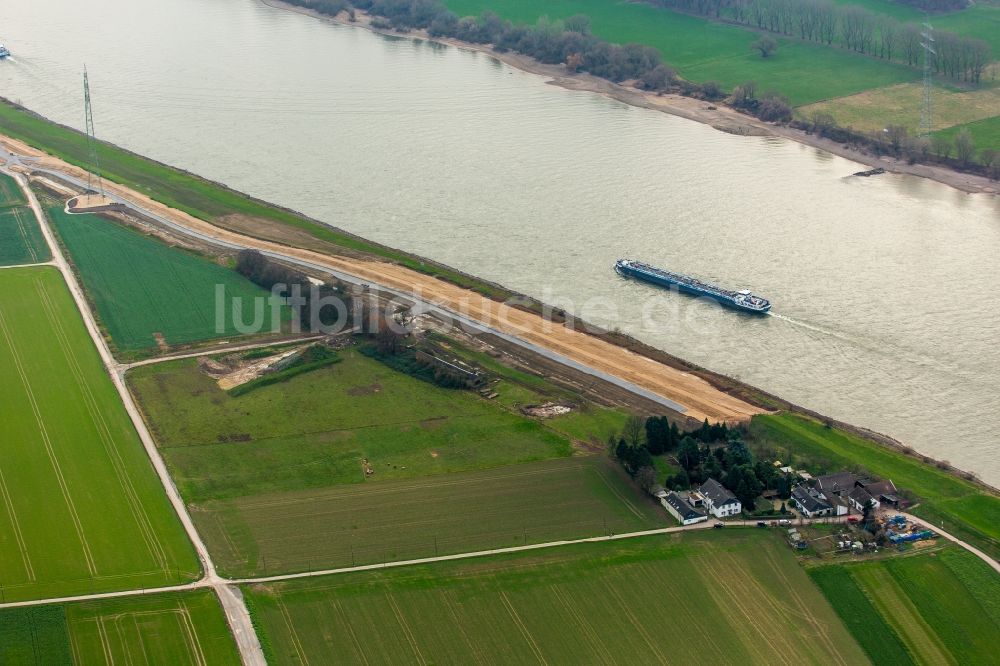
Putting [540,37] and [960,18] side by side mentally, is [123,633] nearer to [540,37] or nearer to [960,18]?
[540,37]

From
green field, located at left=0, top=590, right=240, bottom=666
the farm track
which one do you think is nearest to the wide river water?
the farm track

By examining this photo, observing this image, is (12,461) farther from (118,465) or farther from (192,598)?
(192,598)

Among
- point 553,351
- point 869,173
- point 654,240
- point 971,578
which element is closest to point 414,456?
point 553,351

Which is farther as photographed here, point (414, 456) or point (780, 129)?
point (780, 129)

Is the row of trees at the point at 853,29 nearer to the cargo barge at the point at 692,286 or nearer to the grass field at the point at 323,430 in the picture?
the cargo barge at the point at 692,286

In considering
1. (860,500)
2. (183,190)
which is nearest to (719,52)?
(183,190)

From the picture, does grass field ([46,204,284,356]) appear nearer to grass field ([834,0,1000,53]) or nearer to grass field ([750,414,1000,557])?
grass field ([750,414,1000,557])
